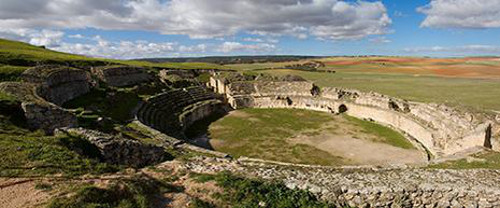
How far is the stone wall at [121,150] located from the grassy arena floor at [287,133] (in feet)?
23.8

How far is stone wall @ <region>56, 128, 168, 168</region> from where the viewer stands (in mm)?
9781

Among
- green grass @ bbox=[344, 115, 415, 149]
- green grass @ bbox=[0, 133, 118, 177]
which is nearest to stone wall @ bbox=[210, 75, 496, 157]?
green grass @ bbox=[344, 115, 415, 149]

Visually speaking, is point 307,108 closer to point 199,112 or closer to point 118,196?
point 199,112

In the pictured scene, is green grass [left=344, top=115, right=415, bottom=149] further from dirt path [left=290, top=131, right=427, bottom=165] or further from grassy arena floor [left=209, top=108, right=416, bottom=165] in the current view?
dirt path [left=290, top=131, right=427, bottom=165]

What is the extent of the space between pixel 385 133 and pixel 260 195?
54.9ft

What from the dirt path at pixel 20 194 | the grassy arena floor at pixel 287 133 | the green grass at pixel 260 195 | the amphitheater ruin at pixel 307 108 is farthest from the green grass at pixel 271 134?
the dirt path at pixel 20 194

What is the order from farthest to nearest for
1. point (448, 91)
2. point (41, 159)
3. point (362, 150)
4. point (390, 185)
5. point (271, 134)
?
point (448, 91) < point (271, 134) < point (362, 150) < point (390, 185) < point (41, 159)

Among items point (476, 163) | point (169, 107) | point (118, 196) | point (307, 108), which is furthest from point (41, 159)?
point (307, 108)

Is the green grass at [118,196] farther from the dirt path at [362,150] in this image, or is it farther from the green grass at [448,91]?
the green grass at [448,91]

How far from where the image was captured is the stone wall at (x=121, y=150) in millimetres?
9781

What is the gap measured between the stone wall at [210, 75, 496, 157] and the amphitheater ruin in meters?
0.07

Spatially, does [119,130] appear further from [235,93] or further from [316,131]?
[235,93]

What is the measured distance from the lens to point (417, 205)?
28.2ft

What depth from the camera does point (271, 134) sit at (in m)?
21.2
